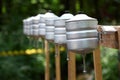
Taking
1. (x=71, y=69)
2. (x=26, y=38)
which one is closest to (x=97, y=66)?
(x=71, y=69)

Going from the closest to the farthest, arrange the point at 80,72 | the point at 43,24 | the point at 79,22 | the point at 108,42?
1. the point at 79,22
2. the point at 108,42
3. the point at 43,24
4. the point at 80,72

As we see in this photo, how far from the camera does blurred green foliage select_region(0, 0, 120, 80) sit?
Answer: 9492 millimetres

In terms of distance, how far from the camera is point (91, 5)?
12.5 meters

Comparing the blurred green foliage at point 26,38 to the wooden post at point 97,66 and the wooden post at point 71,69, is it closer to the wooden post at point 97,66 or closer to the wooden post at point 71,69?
the wooden post at point 71,69

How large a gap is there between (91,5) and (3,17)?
262cm

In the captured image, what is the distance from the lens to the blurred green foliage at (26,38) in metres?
9.49

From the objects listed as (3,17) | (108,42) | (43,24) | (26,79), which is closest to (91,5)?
(3,17)

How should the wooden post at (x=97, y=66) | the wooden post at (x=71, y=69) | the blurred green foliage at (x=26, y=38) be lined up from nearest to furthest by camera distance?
the wooden post at (x=97, y=66)
the wooden post at (x=71, y=69)
the blurred green foliage at (x=26, y=38)

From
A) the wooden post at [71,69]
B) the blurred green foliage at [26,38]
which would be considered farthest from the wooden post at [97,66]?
the blurred green foliage at [26,38]

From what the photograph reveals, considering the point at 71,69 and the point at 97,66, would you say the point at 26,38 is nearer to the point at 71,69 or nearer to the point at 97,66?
the point at 71,69

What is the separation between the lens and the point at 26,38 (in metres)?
10.7

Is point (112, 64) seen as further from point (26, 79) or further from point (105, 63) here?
point (26, 79)

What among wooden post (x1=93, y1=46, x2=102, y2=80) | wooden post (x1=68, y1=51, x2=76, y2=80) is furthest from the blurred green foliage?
wooden post (x1=93, y1=46, x2=102, y2=80)

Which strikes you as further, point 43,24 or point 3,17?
point 3,17
